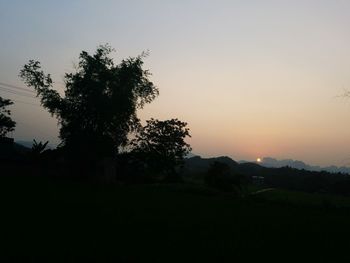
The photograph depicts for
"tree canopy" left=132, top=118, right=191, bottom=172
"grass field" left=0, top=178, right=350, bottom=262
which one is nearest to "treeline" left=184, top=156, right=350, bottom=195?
"tree canopy" left=132, top=118, right=191, bottom=172

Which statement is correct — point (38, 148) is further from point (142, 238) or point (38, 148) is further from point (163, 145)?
point (142, 238)

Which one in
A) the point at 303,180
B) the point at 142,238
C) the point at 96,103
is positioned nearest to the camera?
the point at 142,238

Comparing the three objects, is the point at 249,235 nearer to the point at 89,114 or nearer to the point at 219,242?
the point at 219,242

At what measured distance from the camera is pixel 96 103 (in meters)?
49.5

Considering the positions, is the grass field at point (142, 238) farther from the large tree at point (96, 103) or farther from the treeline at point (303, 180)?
the treeline at point (303, 180)

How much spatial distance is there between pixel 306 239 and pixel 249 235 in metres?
2.15

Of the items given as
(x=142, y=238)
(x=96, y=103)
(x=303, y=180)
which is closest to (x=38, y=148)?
(x=96, y=103)

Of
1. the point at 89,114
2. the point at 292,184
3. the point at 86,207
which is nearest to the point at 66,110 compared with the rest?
the point at 89,114

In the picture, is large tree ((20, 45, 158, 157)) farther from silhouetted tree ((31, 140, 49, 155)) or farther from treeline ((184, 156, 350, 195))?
treeline ((184, 156, 350, 195))

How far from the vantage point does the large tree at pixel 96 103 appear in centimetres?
4972

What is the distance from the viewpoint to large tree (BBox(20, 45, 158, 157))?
49719 mm

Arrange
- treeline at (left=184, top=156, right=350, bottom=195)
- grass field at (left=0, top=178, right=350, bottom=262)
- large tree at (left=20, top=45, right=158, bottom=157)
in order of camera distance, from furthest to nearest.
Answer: treeline at (left=184, top=156, right=350, bottom=195) < large tree at (left=20, top=45, right=158, bottom=157) < grass field at (left=0, top=178, right=350, bottom=262)

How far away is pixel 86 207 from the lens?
20.6m

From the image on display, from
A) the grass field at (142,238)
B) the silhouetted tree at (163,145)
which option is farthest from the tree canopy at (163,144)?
the grass field at (142,238)
